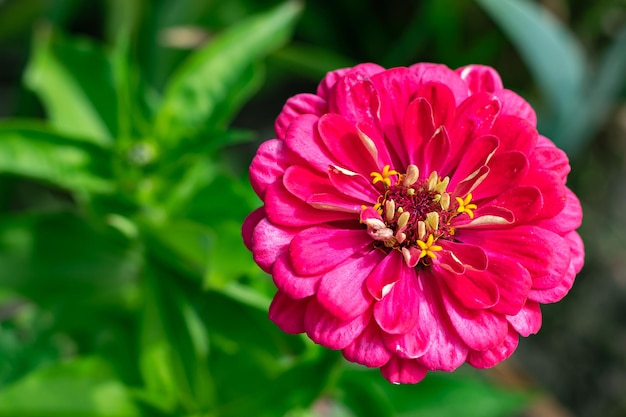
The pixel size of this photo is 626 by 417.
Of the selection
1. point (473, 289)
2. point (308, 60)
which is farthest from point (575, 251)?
point (308, 60)

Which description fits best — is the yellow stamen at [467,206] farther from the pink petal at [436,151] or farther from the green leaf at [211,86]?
the green leaf at [211,86]

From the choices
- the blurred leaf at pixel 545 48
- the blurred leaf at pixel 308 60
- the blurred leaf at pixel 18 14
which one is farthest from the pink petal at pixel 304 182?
the blurred leaf at pixel 18 14

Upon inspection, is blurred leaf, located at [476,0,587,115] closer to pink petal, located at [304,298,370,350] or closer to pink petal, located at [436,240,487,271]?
pink petal, located at [436,240,487,271]

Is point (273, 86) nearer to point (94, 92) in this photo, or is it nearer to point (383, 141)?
point (94, 92)

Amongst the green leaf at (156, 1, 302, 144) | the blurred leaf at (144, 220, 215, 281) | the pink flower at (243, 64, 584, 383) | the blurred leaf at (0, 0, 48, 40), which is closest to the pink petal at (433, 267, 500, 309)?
the pink flower at (243, 64, 584, 383)

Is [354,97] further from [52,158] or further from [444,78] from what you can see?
[52,158]

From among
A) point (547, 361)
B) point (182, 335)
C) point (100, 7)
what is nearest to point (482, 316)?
point (182, 335)
